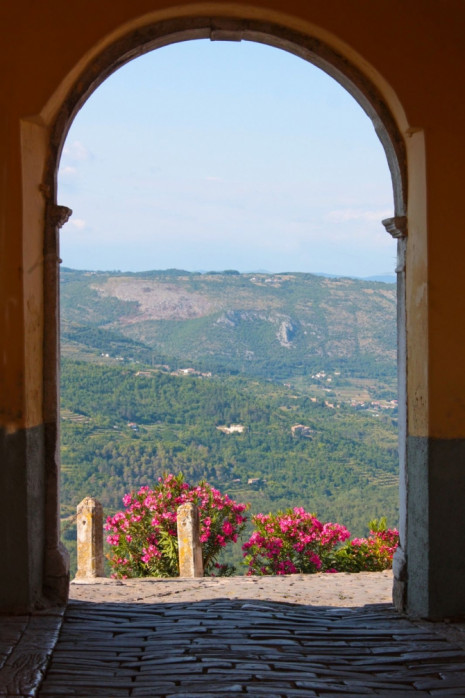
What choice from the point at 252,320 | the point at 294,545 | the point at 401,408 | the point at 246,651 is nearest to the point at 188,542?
the point at 294,545

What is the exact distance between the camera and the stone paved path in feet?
10.7

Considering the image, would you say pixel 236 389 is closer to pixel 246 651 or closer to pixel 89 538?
pixel 89 538

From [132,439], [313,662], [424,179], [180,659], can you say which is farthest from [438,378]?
[132,439]

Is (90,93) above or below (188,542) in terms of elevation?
above

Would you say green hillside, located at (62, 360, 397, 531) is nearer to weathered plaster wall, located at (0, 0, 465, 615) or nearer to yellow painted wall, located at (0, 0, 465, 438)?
weathered plaster wall, located at (0, 0, 465, 615)

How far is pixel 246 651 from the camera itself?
374 cm

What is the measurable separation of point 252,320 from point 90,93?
5671cm

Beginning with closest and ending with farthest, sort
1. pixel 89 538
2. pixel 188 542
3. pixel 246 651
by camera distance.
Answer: pixel 246 651 → pixel 89 538 → pixel 188 542

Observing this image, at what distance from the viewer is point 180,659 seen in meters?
3.59

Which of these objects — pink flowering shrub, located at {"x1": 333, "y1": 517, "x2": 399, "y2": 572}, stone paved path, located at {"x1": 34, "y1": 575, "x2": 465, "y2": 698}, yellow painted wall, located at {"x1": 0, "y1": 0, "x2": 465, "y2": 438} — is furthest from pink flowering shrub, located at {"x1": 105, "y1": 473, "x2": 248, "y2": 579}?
yellow painted wall, located at {"x1": 0, "y1": 0, "x2": 465, "y2": 438}

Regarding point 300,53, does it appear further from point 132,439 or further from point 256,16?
point 132,439

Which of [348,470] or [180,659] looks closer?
[180,659]

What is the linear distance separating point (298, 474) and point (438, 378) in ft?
97.4

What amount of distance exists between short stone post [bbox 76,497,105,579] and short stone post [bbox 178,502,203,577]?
2.39 ft
